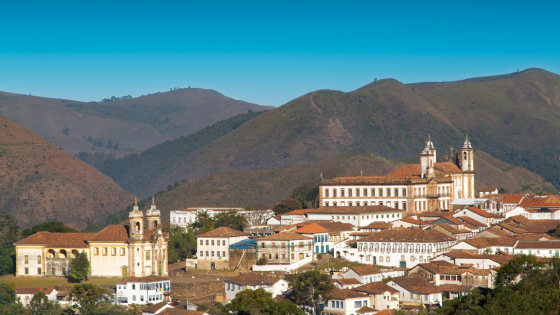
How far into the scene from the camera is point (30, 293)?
7138cm

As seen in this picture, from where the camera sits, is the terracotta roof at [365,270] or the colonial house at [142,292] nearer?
the colonial house at [142,292]

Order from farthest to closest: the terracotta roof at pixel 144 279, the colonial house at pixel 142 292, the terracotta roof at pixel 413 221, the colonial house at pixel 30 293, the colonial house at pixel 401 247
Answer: the terracotta roof at pixel 413 221
the colonial house at pixel 401 247
the colonial house at pixel 30 293
the terracotta roof at pixel 144 279
the colonial house at pixel 142 292

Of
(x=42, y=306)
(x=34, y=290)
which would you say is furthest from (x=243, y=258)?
(x=42, y=306)

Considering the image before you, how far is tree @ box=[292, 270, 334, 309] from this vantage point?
6306cm

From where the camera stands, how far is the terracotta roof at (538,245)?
246ft

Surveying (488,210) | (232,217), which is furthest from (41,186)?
(488,210)

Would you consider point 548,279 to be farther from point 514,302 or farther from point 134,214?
point 134,214

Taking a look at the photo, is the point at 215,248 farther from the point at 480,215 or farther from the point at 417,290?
the point at 480,215

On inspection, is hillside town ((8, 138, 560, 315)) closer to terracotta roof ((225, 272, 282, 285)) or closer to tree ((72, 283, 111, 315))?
terracotta roof ((225, 272, 282, 285))

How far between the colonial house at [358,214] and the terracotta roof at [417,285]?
24853mm

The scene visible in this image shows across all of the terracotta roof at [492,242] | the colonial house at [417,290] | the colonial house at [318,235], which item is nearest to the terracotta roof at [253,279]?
the colonial house at [417,290]

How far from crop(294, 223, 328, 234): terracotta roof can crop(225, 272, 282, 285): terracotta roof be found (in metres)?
12.7

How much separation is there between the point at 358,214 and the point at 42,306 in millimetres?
38646

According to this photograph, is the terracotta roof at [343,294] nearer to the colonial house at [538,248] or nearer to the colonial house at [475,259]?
the colonial house at [475,259]
